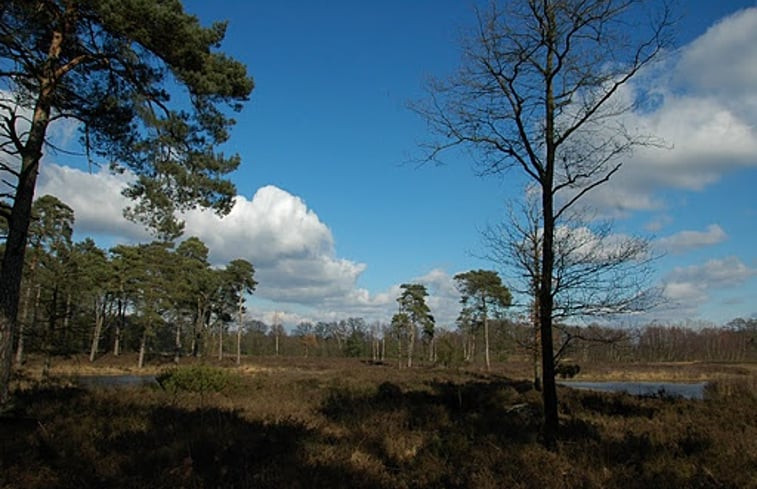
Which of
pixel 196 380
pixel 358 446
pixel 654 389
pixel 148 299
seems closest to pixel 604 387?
pixel 654 389

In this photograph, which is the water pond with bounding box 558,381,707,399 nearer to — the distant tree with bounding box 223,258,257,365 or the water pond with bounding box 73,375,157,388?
the water pond with bounding box 73,375,157,388

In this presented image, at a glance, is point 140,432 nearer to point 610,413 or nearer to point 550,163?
point 550,163

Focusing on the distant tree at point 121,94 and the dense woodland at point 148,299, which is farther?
the dense woodland at point 148,299

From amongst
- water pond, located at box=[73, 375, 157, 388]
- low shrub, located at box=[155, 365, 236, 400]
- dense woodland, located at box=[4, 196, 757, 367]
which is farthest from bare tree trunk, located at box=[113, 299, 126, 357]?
low shrub, located at box=[155, 365, 236, 400]

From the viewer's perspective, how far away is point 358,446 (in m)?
8.14

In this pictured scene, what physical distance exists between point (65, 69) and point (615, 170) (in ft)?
33.4

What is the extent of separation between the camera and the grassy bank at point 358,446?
19.8 feet

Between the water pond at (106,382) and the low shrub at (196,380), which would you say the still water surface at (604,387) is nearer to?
the water pond at (106,382)

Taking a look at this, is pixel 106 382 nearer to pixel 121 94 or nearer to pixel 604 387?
pixel 121 94

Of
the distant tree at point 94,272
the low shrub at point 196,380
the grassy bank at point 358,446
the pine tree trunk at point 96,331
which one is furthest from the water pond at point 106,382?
the pine tree trunk at point 96,331

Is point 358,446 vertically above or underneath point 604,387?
above

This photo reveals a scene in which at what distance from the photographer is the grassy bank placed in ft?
19.8

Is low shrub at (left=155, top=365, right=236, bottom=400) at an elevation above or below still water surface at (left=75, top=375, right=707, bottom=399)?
above

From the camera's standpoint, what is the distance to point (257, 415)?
1105 cm
